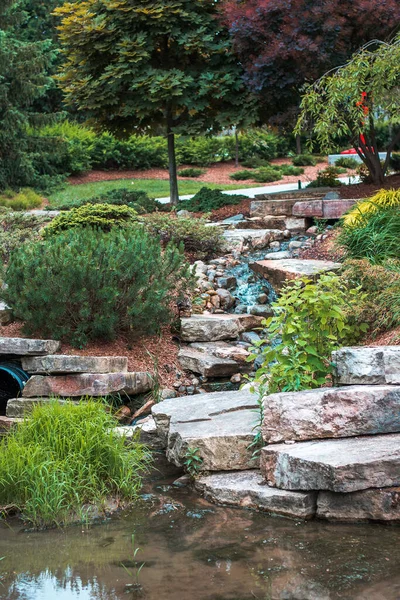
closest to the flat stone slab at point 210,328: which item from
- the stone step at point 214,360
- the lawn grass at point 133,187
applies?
the stone step at point 214,360

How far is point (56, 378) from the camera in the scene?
689 centimetres

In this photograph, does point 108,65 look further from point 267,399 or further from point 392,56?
point 267,399

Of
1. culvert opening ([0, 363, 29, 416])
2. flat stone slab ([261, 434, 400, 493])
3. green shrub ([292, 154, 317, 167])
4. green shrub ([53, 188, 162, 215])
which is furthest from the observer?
green shrub ([292, 154, 317, 167])

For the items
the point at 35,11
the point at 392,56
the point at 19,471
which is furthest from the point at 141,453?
the point at 35,11

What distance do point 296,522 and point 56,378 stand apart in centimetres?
294

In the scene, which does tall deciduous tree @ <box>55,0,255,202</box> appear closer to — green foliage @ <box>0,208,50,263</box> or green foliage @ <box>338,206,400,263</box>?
green foliage @ <box>0,208,50,263</box>

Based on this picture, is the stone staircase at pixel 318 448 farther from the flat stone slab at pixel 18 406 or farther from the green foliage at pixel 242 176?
the green foliage at pixel 242 176

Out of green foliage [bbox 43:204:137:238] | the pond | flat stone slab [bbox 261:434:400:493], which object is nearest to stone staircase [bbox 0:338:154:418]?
the pond

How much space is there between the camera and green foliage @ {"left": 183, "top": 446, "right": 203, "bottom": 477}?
17.5 ft

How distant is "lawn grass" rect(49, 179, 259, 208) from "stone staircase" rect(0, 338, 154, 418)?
1454 cm

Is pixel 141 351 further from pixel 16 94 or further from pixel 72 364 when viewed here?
pixel 16 94

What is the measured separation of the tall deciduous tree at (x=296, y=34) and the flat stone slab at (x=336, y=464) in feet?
30.9

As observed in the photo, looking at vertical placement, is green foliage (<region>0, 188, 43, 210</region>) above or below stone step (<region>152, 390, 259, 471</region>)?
above

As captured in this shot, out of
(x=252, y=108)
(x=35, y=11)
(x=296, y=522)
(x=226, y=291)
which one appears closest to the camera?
(x=296, y=522)
